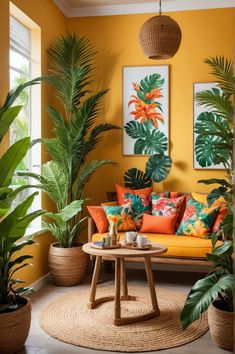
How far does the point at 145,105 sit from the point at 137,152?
58 centimetres

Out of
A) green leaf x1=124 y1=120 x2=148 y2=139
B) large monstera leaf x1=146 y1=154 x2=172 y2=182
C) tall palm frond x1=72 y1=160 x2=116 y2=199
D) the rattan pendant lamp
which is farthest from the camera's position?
green leaf x1=124 y1=120 x2=148 y2=139

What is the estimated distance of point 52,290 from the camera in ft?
14.1

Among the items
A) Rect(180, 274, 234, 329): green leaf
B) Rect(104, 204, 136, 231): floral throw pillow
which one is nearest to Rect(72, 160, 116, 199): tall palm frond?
Rect(104, 204, 136, 231): floral throw pillow

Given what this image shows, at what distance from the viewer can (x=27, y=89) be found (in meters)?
4.57

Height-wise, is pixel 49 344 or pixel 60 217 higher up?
pixel 60 217

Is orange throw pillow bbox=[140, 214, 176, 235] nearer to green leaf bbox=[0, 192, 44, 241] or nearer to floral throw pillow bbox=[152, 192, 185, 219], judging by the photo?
floral throw pillow bbox=[152, 192, 185, 219]

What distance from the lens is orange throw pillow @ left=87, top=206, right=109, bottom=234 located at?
4641mm

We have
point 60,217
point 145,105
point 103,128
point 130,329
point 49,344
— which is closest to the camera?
point 49,344

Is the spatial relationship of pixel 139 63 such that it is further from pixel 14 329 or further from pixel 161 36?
pixel 14 329

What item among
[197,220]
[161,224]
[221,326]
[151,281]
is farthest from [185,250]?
[221,326]

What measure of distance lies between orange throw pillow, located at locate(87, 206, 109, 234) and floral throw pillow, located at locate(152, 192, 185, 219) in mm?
555

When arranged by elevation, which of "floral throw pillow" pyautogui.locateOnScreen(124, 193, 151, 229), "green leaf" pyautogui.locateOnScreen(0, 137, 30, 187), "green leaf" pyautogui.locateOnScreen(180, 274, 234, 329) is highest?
"green leaf" pyautogui.locateOnScreen(0, 137, 30, 187)

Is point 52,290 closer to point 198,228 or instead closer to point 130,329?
point 130,329

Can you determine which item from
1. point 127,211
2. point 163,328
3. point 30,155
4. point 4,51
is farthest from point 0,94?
point 163,328
